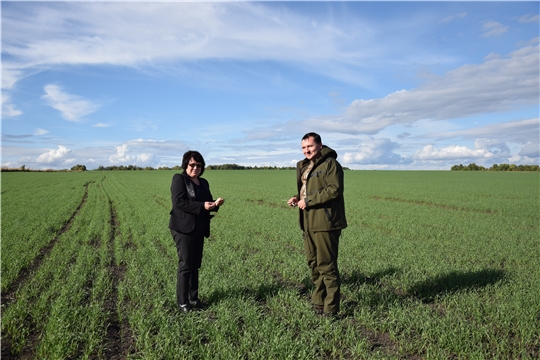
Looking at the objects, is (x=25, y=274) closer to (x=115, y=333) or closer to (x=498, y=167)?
(x=115, y=333)

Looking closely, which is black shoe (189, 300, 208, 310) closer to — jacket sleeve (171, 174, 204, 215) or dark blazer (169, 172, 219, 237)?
dark blazer (169, 172, 219, 237)

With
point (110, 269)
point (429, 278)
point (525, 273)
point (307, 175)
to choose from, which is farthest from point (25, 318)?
point (525, 273)

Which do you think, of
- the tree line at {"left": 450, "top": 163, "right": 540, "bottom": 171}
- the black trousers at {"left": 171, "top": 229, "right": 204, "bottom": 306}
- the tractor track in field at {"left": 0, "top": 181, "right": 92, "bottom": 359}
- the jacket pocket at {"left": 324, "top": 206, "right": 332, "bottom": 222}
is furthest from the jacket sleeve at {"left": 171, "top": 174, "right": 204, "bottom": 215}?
the tree line at {"left": 450, "top": 163, "right": 540, "bottom": 171}

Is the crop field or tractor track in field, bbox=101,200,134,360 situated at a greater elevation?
the crop field

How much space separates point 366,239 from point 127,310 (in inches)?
317

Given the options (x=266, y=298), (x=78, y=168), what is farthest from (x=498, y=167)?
(x=78, y=168)

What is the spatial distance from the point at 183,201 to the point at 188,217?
0.27 m

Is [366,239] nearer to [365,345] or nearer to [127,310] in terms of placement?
[365,345]

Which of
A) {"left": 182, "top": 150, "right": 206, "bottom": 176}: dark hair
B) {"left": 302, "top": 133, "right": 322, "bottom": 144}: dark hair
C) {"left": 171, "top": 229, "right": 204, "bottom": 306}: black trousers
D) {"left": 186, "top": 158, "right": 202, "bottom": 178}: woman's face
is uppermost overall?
{"left": 302, "top": 133, "right": 322, "bottom": 144}: dark hair

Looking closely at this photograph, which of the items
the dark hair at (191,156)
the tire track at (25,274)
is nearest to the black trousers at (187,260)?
the dark hair at (191,156)

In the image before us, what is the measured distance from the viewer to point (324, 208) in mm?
5277

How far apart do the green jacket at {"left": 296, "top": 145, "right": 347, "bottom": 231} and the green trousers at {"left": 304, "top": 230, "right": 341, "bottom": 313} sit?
0.53 feet

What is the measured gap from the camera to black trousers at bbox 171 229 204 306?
5516mm

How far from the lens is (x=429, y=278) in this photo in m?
7.61
